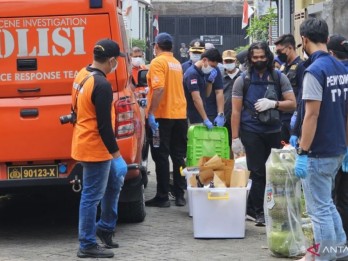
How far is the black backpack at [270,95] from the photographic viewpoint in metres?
9.49

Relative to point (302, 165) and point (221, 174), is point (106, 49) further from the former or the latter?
point (302, 165)

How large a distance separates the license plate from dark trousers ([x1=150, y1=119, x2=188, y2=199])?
2332mm

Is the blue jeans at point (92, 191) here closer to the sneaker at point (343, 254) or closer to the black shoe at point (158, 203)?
the sneaker at point (343, 254)

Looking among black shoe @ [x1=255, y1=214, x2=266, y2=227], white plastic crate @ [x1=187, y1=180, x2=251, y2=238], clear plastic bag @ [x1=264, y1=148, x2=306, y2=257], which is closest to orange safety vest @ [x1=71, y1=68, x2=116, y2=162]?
white plastic crate @ [x1=187, y1=180, x2=251, y2=238]

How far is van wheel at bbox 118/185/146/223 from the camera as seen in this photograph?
32.2ft

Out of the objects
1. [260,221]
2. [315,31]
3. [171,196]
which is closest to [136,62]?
[171,196]

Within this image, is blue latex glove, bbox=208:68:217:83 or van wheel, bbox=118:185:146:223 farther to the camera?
blue latex glove, bbox=208:68:217:83

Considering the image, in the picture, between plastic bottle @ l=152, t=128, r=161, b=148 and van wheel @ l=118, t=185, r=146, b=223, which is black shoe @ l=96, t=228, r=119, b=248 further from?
plastic bottle @ l=152, t=128, r=161, b=148

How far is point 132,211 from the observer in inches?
388

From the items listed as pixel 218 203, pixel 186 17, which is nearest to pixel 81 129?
pixel 218 203

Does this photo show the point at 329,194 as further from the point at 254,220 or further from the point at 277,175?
the point at 254,220

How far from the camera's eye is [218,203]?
29.7 feet

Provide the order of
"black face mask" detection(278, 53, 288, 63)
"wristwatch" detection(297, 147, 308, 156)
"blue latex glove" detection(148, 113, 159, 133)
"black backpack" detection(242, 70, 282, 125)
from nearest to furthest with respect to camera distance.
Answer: "wristwatch" detection(297, 147, 308, 156)
"black backpack" detection(242, 70, 282, 125)
"black face mask" detection(278, 53, 288, 63)
"blue latex glove" detection(148, 113, 159, 133)

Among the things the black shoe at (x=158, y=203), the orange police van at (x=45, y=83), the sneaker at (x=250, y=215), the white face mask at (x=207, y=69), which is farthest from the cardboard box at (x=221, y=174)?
the white face mask at (x=207, y=69)
